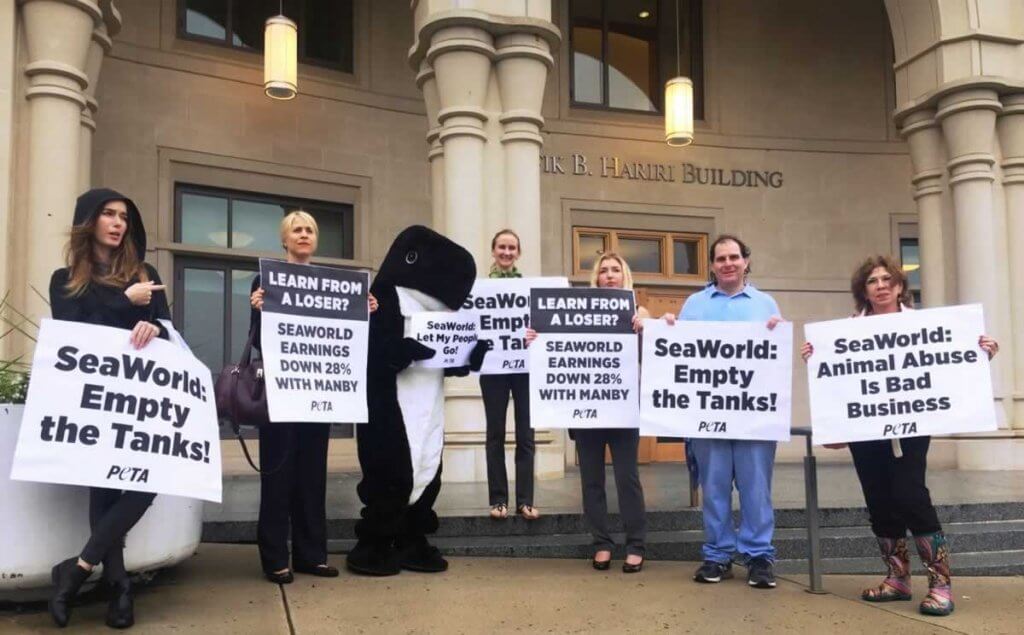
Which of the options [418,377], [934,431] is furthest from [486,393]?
[934,431]

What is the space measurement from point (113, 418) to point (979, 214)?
9.25m

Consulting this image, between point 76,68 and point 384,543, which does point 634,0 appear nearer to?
point 76,68

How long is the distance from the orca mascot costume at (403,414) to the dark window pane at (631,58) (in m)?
7.86

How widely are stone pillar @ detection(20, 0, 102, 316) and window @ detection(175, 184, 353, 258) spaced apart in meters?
2.77

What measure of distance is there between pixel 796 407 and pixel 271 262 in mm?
8986

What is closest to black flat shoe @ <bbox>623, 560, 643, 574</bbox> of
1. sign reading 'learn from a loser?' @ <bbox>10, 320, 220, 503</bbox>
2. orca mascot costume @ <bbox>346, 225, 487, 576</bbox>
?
orca mascot costume @ <bbox>346, 225, 487, 576</bbox>

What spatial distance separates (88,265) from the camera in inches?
161

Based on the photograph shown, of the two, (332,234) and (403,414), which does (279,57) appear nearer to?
(332,234)

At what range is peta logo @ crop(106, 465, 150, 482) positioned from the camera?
390 centimetres

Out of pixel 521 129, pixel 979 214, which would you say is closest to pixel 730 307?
pixel 521 129

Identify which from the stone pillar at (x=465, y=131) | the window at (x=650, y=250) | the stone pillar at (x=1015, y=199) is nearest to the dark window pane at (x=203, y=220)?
the stone pillar at (x=465, y=131)

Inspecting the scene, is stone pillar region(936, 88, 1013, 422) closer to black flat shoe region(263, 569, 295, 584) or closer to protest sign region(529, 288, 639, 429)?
protest sign region(529, 288, 639, 429)

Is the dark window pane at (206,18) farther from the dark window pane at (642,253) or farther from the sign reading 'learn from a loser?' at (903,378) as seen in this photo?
the sign reading 'learn from a loser?' at (903,378)

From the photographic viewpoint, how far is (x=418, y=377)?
5090 millimetres
